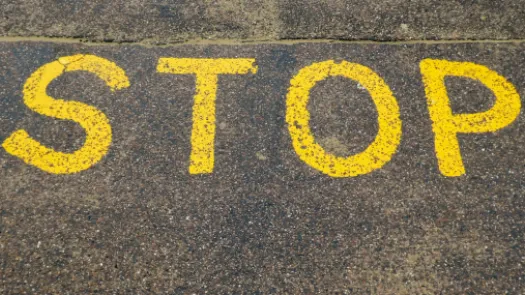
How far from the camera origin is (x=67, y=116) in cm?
323

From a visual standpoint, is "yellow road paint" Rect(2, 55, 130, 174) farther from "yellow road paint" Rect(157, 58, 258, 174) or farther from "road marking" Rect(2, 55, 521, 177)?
"yellow road paint" Rect(157, 58, 258, 174)

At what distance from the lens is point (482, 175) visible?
3000 mm

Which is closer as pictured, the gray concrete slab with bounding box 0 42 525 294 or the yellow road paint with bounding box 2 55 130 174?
the gray concrete slab with bounding box 0 42 525 294

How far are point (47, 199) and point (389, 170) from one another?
6.63 feet

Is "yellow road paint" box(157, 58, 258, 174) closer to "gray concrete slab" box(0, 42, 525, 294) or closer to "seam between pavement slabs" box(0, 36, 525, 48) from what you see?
"gray concrete slab" box(0, 42, 525, 294)

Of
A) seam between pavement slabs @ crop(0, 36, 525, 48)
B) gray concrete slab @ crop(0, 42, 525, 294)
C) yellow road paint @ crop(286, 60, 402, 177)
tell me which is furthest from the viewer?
seam between pavement slabs @ crop(0, 36, 525, 48)

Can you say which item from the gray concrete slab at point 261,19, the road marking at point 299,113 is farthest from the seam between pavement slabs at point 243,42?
the road marking at point 299,113

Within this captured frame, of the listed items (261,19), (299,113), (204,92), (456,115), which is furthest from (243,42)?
(456,115)

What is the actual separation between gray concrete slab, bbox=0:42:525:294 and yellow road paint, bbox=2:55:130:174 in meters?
0.05

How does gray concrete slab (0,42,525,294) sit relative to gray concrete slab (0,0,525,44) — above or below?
below

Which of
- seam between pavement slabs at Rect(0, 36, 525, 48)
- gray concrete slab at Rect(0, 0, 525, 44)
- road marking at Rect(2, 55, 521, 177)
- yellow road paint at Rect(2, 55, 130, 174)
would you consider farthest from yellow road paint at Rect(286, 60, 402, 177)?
yellow road paint at Rect(2, 55, 130, 174)

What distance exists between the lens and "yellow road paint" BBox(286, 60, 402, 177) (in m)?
3.04

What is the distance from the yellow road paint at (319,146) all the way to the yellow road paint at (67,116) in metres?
1.16

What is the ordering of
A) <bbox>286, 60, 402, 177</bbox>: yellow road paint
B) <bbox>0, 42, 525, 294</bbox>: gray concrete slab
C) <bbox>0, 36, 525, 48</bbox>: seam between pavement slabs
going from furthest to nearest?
<bbox>0, 36, 525, 48</bbox>: seam between pavement slabs → <bbox>286, 60, 402, 177</bbox>: yellow road paint → <bbox>0, 42, 525, 294</bbox>: gray concrete slab
